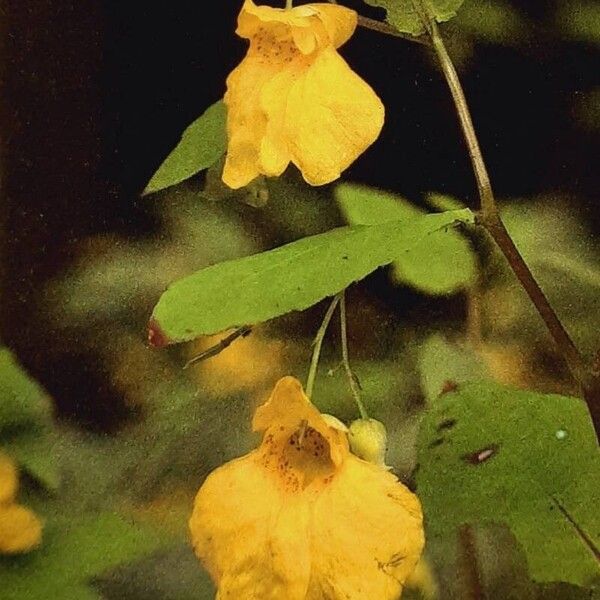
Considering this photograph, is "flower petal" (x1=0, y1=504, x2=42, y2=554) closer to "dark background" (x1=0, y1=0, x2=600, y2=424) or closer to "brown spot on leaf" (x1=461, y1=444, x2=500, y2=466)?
"dark background" (x1=0, y1=0, x2=600, y2=424)

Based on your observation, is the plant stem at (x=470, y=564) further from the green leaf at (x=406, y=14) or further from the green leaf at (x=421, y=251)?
the green leaf at (x=406, y=14)

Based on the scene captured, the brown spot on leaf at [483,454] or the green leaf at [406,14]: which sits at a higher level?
the green leaf at [406,14]

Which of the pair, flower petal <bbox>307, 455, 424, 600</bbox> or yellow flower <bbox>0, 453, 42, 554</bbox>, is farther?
yellow flower <bbox>0, 453, 42, 554</bbox>

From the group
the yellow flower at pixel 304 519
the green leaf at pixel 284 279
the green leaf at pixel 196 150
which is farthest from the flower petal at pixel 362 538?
the green leaf at pixel 196 150

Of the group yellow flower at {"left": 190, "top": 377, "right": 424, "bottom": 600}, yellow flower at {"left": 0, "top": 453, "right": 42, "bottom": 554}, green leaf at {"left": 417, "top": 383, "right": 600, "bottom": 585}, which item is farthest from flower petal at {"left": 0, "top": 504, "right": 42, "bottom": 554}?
green leaf at {"left": 417, "top": 383, "right": 600, "bottom": 585}

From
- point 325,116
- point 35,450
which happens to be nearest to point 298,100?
point 325,116
